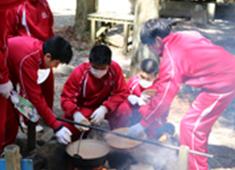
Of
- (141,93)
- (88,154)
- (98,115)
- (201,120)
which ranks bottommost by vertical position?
(88,154)

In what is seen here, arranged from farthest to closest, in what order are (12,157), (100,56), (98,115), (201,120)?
(98,115)
(100,56)
(201,120)
(12,157)

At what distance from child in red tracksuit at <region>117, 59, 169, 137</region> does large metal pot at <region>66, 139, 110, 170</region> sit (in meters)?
Answer: 0.79

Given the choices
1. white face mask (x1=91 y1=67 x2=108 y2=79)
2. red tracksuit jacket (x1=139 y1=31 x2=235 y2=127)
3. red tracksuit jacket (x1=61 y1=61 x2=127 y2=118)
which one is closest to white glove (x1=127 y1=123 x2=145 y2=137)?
red tracksuit jacket (x1=139 y1=31 x2=235 y2=127)

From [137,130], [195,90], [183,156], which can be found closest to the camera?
[183,156]

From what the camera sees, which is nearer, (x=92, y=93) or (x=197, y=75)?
(x=197, y=75)

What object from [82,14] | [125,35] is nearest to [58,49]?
[125,35]

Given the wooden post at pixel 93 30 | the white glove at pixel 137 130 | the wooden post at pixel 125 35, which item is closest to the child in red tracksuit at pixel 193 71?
the white glove at pixel 137 130

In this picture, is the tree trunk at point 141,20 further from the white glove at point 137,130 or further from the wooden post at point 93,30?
the wooden post at point 93,30

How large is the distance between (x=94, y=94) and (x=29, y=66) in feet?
3.70

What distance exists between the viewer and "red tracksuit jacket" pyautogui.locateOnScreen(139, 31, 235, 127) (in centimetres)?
263

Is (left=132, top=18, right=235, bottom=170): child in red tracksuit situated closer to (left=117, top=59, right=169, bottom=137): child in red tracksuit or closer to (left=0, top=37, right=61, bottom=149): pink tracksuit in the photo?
(left=117, top=59, right=169, bottom=137): child in red tracksuit

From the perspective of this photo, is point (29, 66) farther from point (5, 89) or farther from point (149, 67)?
point (149, 67)

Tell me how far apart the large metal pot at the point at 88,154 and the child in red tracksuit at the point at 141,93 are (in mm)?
791

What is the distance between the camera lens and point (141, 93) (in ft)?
13.2
